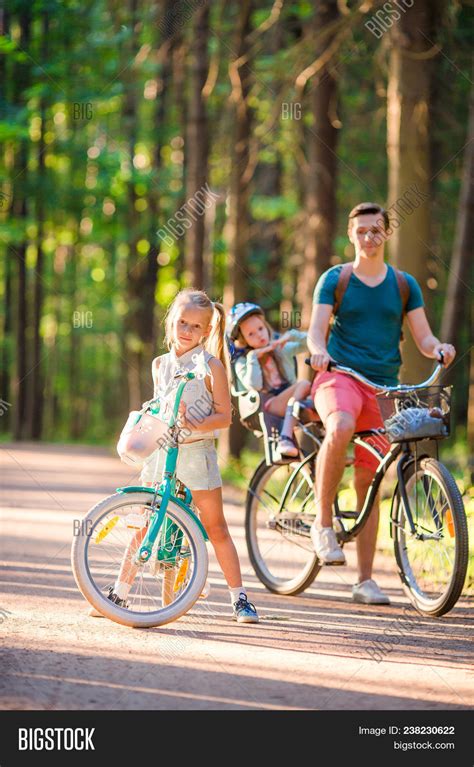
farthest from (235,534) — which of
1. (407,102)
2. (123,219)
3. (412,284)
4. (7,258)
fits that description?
(7,258)

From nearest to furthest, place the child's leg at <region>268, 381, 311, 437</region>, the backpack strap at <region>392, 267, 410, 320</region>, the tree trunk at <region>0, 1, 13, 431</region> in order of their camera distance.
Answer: the backpack strap at <region>392, 267, 410, 320</region>
the child's leg at <region>268, 381, 311, 437</region>
the tree trunk at <region>0, 1, 13, 431</region>

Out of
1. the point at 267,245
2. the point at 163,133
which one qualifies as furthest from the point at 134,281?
the point at 267,245

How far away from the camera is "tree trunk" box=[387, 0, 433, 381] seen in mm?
10984

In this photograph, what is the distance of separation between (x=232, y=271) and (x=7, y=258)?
19.0m

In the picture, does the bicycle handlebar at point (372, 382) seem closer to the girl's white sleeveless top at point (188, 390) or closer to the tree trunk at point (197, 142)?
the girl's white sleeveless top at point (188, 390)

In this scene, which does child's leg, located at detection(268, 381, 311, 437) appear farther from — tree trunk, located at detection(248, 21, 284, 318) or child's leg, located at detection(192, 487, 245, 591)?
tree trunk, located at detection(248, 21, 284, 318)

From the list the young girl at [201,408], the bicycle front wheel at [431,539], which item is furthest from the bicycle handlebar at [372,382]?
the young girl at [201,408]

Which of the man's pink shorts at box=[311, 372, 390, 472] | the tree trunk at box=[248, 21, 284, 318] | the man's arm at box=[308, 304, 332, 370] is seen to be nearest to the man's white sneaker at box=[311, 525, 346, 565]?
the man's pink shorts at box=[311, 372, 390, 472]

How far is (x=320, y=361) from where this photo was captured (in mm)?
6500

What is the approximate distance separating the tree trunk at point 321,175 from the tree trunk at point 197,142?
3751mm

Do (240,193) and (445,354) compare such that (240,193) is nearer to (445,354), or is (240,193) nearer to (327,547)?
(445,354)

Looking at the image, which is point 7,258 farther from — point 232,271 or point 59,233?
point 232,271

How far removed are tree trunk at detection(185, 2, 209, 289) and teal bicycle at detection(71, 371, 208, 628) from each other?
12.4 m
